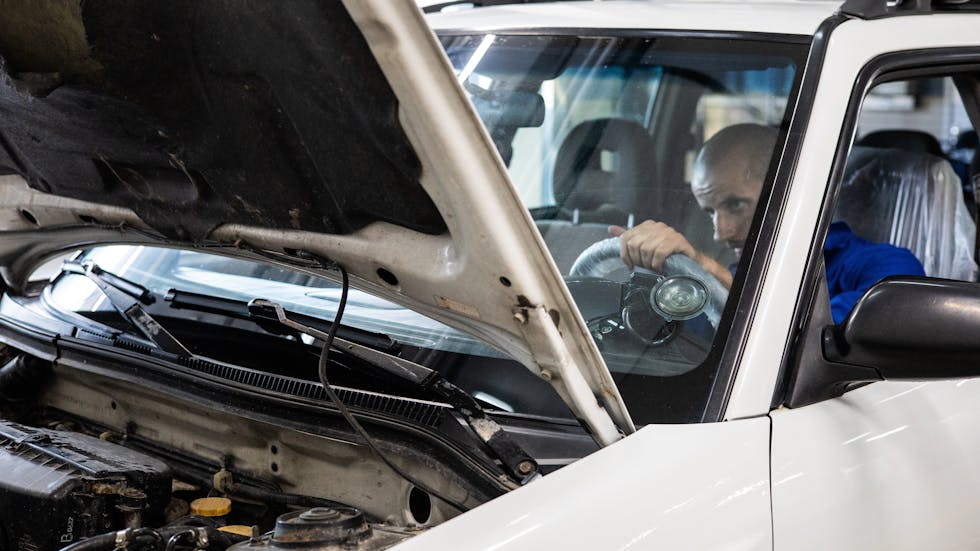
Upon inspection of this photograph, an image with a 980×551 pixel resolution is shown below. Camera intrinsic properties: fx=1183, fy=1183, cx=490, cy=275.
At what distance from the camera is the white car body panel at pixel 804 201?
1906mm

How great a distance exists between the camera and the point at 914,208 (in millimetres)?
→ 3951

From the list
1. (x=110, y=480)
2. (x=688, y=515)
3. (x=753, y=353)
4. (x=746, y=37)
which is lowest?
(x=688, y=515)

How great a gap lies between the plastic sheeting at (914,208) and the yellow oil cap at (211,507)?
242 cm

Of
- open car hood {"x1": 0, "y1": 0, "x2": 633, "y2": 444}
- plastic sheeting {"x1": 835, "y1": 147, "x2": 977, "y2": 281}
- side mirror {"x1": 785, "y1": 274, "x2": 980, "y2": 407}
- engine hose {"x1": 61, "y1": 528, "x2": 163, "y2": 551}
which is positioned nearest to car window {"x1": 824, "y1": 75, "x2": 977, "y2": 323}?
plastic sheeting {"x1": 835, "y1": 147, "x2": 977, "y2": 281}

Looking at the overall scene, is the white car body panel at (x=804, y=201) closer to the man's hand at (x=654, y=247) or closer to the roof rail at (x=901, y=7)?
the roof rail at (x=901, y=7)

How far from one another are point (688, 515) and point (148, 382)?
3.94 feet

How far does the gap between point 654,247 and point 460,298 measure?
58 cm

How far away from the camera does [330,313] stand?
2.36m

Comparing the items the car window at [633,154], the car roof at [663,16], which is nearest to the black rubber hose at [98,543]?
the car window at [633,154]

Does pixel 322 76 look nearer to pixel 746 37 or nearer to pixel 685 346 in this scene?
pixel 685 346

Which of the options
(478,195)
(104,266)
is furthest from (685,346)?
Answer: (104,266)

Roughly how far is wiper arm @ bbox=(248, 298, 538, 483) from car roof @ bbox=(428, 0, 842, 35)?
850 millimetres

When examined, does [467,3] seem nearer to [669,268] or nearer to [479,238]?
[669,268]

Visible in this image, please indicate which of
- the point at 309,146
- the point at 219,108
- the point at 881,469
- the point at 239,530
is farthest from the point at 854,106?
the point at 239,530
